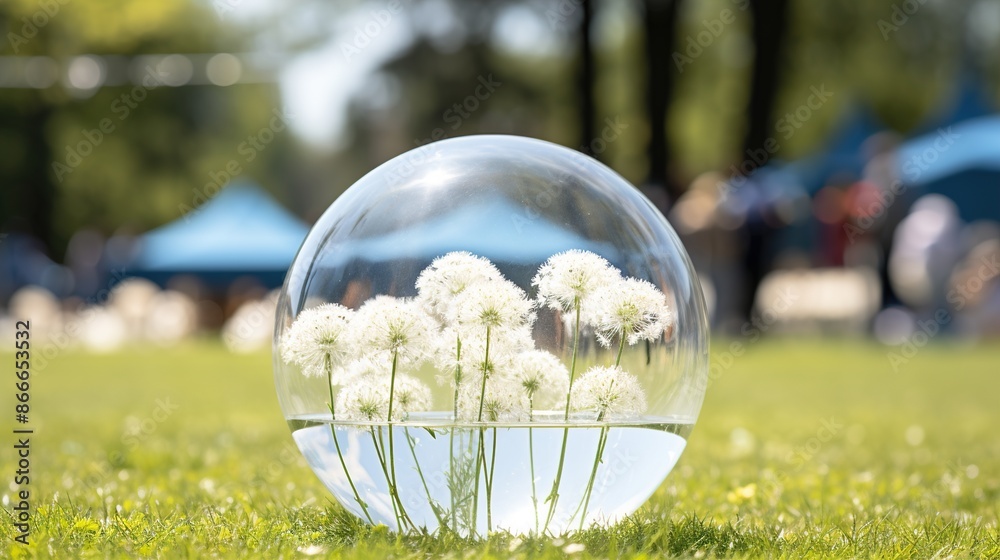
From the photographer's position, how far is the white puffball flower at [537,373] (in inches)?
134

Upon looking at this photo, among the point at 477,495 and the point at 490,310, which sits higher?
the point at 490,310

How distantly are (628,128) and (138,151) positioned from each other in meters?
20.5

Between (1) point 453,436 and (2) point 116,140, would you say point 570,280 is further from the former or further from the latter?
(2) point 116,140

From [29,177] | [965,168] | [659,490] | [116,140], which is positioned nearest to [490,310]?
[659,490]

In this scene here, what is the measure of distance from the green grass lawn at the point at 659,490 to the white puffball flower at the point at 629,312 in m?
0.61

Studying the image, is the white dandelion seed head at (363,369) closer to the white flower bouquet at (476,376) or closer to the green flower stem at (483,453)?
the white flower bouquet at (476,376)

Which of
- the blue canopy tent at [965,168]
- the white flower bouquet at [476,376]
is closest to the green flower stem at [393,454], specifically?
the white flower bouquet at [476,376]

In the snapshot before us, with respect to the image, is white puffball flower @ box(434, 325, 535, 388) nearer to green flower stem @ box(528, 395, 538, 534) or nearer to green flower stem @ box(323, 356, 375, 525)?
green flower stem @ box(528, 395, 538, 534)

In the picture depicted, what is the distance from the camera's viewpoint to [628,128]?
39312mm

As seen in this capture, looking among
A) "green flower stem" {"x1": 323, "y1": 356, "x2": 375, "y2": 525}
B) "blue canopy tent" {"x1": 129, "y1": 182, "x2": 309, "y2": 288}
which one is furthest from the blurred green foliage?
"green flower stem" {"x1": 323, "y1": 356, "x2": 375, "y2": 525}

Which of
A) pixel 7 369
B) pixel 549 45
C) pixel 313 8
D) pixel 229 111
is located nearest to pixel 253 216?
pixel 313 8

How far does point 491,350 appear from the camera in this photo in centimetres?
341

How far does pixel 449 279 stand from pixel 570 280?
1.15 ft

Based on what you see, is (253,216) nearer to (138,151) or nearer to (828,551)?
(138,151)
